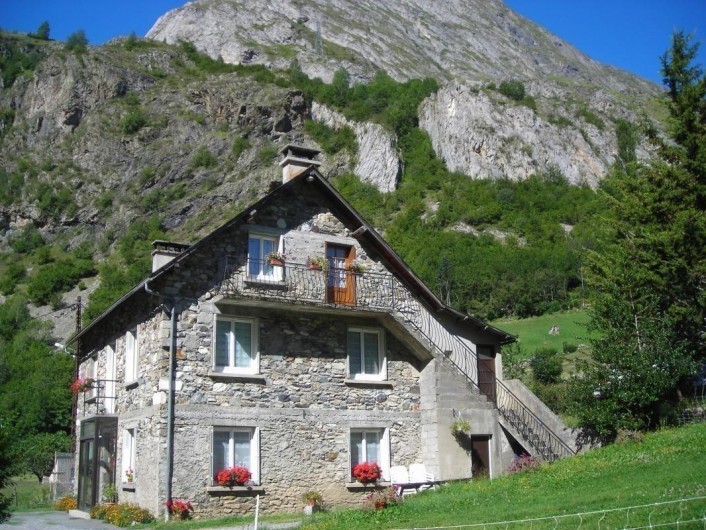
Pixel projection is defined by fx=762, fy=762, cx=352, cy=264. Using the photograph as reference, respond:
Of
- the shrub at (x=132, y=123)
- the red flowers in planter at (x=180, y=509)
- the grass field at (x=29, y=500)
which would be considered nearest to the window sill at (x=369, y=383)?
the red flowers in planter at (x=180, y=509)

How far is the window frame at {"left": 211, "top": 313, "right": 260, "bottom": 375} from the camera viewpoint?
64.6ft

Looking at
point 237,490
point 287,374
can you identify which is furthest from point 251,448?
point 287,374

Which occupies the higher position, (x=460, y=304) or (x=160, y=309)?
(x=460, y=304)

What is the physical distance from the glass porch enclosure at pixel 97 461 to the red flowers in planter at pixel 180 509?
12.0 feet

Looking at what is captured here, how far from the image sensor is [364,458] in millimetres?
21469

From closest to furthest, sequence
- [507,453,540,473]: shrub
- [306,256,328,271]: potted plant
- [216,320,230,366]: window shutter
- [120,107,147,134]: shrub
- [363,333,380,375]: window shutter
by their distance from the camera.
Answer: [507,453,540,473]: shrub, [216,320,230,366]: window shutter, [306,256,328,271]: potted plant, [363,333,380,375]: window shutter, [120,107,147,134]: shrub

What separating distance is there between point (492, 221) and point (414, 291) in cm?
8626

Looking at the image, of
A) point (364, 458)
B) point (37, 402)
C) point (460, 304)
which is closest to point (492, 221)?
point (460, 304)

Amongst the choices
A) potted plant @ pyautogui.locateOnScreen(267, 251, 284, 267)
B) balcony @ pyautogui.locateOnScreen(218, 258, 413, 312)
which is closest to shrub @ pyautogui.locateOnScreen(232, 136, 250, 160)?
balcony @ pyautogui.locateOnScreen(218, 258, 413, 312)

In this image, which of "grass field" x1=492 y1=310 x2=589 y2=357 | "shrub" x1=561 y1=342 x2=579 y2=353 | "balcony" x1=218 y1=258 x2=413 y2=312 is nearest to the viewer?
"balcony" x1=218 y1=258 x2=413 y2=312

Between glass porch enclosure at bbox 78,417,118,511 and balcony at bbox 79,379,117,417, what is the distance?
39cm

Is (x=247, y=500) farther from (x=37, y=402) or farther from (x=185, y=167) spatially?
(x=185, y=167)

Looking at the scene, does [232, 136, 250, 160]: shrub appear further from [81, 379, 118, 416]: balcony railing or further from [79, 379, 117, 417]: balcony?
[81, 379, 118, 416]: balcony railing

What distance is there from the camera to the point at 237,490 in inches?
745
